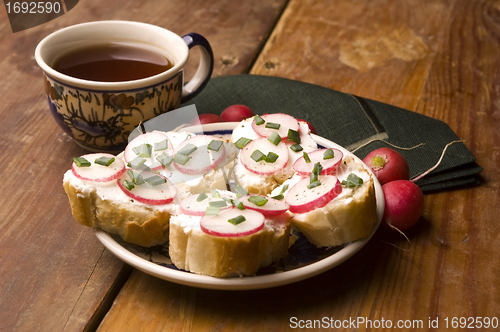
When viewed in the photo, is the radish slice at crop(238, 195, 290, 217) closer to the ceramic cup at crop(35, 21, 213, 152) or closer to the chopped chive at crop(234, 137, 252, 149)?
the chopped chive at crop(234, 137, 252, 149)

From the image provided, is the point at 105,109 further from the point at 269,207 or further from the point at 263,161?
the point at 269,207

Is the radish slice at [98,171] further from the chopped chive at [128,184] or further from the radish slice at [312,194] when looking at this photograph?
the radish slice at [312,194]

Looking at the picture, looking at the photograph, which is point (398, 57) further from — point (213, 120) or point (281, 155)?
point (281, 155)

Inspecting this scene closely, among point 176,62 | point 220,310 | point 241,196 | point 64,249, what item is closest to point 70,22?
point 176,62

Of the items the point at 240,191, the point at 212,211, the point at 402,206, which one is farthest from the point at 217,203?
the point at 402,206

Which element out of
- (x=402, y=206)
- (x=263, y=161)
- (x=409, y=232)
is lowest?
(x=409, y=232)

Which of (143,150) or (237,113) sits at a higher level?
(143,150)
